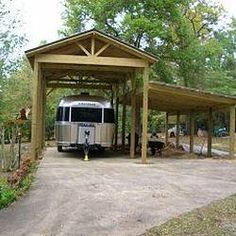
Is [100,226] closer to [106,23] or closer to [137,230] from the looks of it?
[137,230]

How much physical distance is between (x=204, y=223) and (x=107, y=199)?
2.62 meters

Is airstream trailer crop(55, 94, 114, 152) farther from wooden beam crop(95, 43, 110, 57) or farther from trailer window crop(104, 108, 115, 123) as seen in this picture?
wooden beam crop(95, 43, 110, 57)

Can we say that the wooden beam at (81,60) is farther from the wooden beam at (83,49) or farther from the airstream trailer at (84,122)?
the airstream trailer at (84,122)

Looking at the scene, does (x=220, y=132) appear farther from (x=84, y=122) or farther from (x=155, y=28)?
(x=84, y=122)

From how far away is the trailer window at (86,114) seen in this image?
21859 millimetres

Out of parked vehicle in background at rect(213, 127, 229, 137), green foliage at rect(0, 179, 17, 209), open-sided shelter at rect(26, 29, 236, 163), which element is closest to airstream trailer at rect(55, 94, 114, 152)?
open-sided shelter at rect(26, 29, 236, 163)

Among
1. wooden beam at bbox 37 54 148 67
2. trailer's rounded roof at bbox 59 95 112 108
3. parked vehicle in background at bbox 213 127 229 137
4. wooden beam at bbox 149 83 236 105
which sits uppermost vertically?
wooden beam at bbox 37 54 148 67

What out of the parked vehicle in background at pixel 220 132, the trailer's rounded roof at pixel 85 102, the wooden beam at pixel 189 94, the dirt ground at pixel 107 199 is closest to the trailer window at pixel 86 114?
the trailer's rounded roof at pixel 85 102

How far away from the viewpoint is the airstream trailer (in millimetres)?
21547

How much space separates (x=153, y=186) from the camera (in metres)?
11.8

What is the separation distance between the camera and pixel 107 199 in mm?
9875

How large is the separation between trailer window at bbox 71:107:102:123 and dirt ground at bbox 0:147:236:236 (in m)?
6.44

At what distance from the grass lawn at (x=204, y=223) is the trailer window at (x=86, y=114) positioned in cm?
1324

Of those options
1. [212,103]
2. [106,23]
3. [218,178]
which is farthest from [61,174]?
[106,23]
